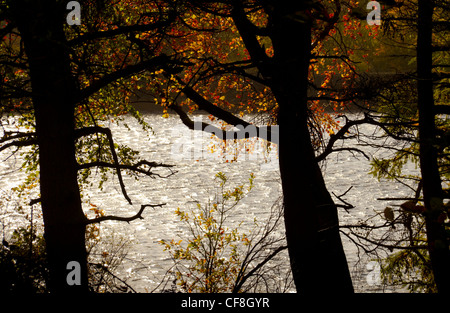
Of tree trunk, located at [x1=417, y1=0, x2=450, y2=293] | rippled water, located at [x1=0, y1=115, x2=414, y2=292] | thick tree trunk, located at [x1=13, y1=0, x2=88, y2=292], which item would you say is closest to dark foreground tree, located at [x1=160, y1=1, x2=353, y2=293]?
tree trunk, located at [x1=417, y1=0, x2=450, y2=293]

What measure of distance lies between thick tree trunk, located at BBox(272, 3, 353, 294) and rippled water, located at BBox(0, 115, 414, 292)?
9.93 metres

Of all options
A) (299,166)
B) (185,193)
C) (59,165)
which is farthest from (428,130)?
(185,193)

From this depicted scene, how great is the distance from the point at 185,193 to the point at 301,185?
20.4 meters

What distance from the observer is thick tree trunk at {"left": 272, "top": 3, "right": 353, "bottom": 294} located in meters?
7.94

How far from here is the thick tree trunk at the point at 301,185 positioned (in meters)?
7.94

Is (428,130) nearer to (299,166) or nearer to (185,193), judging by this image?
(299,166)

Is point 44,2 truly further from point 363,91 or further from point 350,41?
point 350,41

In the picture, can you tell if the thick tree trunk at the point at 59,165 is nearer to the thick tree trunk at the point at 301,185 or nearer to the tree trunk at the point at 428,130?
the thick tree trunk at the point at 301,185

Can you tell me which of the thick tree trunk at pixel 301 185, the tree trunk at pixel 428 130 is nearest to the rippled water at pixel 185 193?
the thick tree trunk at pixel 301 185

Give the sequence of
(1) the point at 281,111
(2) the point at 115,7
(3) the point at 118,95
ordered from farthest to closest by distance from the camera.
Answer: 1. (3) the point at 118,95
2. (2) the point at 115,7
3. (1) the point at 281,111

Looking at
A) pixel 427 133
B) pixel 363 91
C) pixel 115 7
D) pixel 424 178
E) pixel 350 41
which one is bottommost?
pixel 424 178
